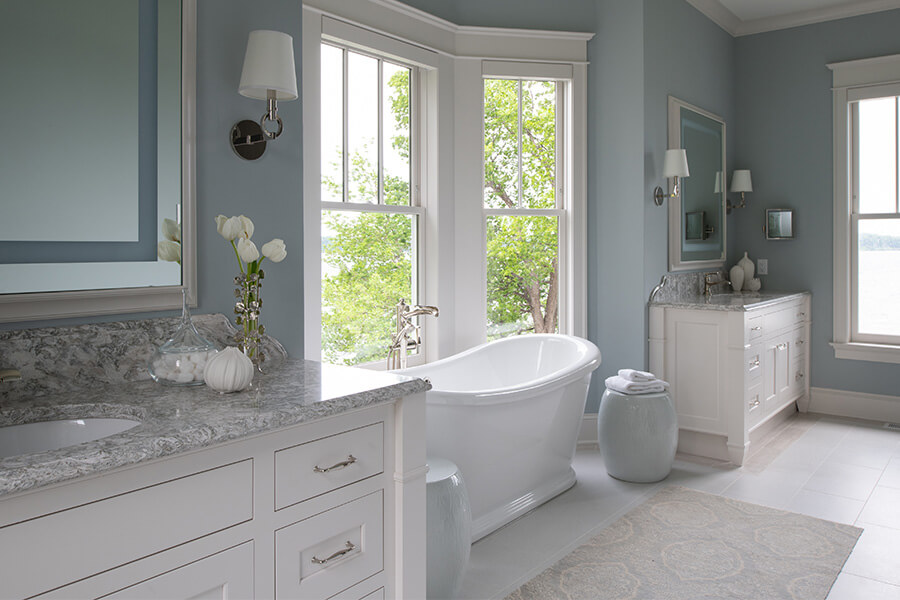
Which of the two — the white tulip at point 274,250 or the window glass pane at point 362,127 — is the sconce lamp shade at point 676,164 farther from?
the white tulip at point 274,250

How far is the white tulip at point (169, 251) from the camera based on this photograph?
1.72 meters

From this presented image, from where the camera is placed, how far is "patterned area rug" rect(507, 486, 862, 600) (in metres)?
2.34

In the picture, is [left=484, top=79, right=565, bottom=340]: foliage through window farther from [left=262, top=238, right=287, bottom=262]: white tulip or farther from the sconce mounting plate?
[left=262, top=238, right=287, bottom=262]: white tulip

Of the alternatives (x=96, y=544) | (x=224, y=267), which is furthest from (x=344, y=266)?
(x=96, y=544)

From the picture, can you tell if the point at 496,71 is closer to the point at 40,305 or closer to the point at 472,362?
the point at 472,362

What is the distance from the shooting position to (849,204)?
4707 mm

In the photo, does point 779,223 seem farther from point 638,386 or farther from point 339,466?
point 339,466

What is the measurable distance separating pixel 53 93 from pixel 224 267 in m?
0.61

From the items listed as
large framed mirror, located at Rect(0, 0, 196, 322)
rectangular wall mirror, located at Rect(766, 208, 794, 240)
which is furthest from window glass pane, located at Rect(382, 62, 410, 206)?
rectangular wall mirror, located at Rect(766, 208, 794, 240)

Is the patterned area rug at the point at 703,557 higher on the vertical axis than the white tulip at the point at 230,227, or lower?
lower

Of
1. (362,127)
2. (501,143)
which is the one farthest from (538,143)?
(362,127)

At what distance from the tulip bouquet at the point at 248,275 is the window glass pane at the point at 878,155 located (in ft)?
14.9

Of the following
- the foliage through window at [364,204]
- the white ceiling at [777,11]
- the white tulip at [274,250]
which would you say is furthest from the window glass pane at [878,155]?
the white tulip at [274,250]

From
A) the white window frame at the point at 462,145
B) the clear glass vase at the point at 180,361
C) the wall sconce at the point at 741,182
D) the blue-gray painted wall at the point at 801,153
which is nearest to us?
the clear glass vase at the point at 180,361
